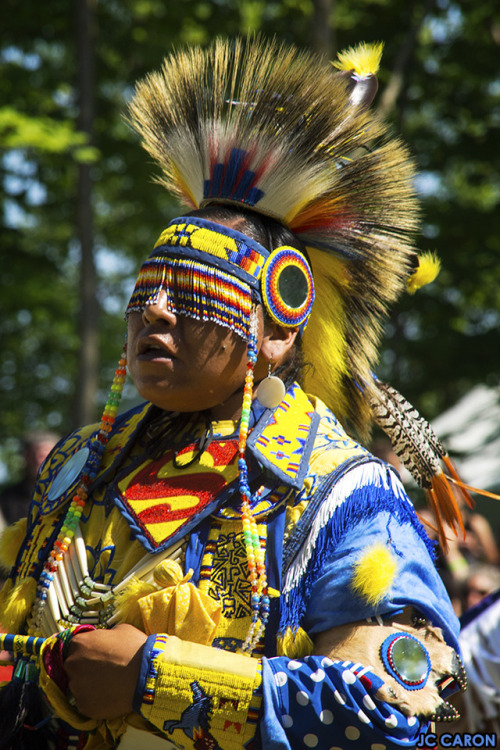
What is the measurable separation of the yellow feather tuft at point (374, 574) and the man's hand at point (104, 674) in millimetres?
456

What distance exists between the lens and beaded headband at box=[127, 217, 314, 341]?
1.96m

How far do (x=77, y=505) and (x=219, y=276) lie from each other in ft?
2.12

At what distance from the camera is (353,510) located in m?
1.83

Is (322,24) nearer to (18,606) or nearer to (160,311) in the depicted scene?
(160,311)

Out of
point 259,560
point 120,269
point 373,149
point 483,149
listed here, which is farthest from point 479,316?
point 120,269

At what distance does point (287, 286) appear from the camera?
2.07 meters

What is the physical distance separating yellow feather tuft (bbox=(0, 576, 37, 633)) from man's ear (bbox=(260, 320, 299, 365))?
784 mm

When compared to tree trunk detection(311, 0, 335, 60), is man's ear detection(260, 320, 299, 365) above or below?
below

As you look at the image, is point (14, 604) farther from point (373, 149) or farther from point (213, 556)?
point (373, 149)

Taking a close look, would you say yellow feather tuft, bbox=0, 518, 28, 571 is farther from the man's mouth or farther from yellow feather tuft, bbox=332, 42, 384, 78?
yellow feather tuft, bbox=332, 42, 384, 78

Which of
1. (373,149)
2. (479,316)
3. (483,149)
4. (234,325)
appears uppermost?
(483,149)

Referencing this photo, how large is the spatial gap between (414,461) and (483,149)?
24.9 feet

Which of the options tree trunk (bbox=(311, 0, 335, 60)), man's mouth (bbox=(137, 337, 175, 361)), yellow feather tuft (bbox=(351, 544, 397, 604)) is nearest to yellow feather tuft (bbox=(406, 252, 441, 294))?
man's mouth (bbox=(137, 337, 175, 361))

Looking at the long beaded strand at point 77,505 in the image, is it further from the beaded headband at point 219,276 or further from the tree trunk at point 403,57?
the tree trunk at point 403,57
